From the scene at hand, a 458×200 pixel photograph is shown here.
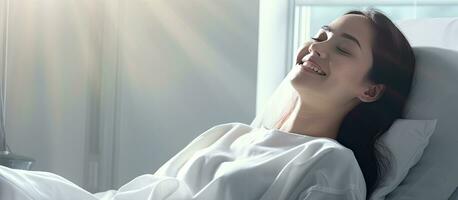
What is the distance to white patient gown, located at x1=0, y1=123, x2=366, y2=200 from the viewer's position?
1.51m

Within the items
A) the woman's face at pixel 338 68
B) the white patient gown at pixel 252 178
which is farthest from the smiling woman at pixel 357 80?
the white patient gown at pixel 252 178

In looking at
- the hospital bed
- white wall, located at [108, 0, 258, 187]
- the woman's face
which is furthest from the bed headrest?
white wall, located at [108, 0, 258, 187]

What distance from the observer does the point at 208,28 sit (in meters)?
2.84

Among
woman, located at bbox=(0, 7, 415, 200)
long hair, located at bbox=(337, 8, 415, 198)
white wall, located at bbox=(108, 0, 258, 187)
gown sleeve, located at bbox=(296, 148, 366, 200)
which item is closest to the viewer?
gown sleeve, located at bbox=(296, 148, 366, 200)

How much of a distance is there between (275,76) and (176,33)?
0.42 meters

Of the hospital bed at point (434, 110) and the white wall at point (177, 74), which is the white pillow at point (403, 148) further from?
the white wall at point (177, 74)

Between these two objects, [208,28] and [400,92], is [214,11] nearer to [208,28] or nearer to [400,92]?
[208,28]

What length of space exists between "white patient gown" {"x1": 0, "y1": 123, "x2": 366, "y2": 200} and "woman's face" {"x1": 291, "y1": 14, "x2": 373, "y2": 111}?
4.8 inches

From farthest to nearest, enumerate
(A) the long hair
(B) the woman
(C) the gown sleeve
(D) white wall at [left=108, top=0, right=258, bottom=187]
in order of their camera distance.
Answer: (D) white wall at [left=108, top=0, right=258, bottom=187], (A) the long hair, (B) the woman, (C) the gown sleeve

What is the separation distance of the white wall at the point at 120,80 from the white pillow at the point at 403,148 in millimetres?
1069

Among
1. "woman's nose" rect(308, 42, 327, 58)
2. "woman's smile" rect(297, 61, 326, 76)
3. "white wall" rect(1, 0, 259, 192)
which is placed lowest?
"white wall" rect(1, 0, 259, 192)

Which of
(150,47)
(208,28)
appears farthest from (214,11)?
(150,47)

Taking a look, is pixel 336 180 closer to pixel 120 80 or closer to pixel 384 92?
pixel 384 92

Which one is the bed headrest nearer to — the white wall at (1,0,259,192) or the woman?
the woman
